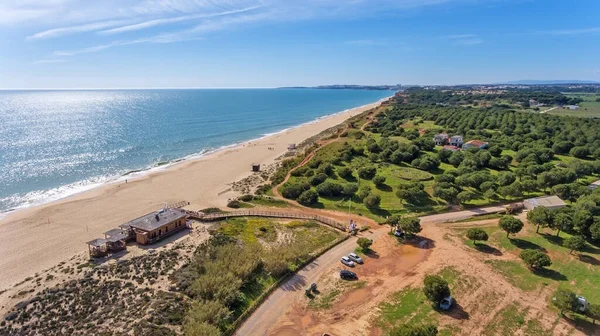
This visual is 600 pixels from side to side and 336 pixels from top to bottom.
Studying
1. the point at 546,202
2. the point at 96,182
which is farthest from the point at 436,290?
the point at 96,182

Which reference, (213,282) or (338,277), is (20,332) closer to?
(213,282)

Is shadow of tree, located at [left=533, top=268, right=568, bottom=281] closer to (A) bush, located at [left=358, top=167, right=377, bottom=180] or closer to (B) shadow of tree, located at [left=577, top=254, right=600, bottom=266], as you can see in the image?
(B) shadow of tree, located at [left=577, top=254, right=600, bottom=266]

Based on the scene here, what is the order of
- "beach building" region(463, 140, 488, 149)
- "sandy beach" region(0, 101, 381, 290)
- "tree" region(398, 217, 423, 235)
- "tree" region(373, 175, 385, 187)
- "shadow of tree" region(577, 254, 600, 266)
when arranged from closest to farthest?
"shadow of tree" region(577, 254, 600, 266) < "sandy beach" region(0, 101, 381, 290) < "tree" region(398, 217, 423, 235) < "tree" region(373, 175, 385, 187) < "beach building" region(463, 140, 488, 149)

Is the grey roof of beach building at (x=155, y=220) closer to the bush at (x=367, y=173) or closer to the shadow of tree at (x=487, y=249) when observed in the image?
the bush at (x=367, y=173)

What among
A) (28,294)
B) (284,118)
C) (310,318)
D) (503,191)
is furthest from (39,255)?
(284,118)

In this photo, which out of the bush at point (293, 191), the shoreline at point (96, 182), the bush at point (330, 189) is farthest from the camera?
the shoreline at point (96, 182)

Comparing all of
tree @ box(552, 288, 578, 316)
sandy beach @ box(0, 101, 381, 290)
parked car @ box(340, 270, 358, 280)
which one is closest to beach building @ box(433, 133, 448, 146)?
sandy beach @ box(0, 101, 381, 290)

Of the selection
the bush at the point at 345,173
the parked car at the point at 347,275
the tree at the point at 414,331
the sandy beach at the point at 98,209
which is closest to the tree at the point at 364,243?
the parked car at the point at 347,275
